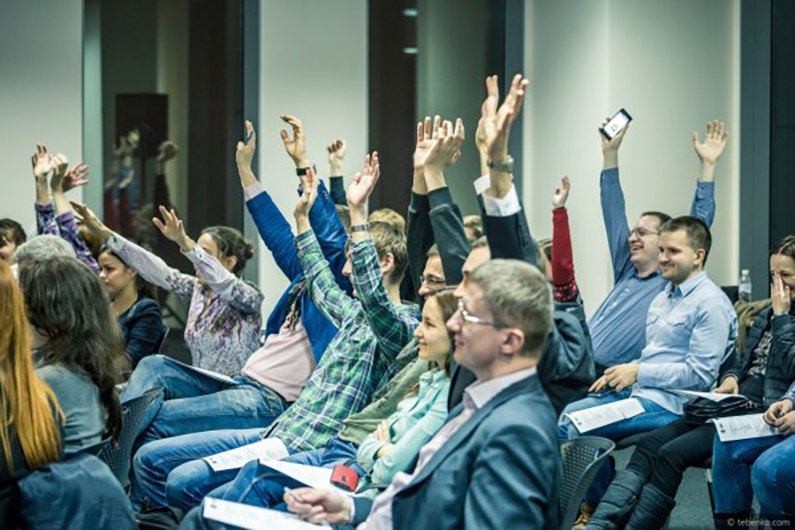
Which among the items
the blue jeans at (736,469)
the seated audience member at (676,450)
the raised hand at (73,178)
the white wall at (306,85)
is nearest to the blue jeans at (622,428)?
the seated audience member at (676,450)

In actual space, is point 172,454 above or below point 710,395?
below

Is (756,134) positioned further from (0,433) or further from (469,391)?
(0,433)

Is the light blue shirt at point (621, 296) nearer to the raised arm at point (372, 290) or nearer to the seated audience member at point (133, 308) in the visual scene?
the raised arm at point (372, 290)

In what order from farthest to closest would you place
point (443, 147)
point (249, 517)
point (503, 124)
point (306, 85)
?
point (306, 85) < point (443, 147) < point (503, 124) < point (249, 517)

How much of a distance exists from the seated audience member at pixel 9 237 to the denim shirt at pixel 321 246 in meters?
1.70

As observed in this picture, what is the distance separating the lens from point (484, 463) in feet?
7.52

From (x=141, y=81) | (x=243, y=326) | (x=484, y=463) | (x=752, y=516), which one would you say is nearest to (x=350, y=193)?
(x=243, y=326)

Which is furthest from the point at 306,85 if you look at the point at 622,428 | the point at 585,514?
the point at 585,514

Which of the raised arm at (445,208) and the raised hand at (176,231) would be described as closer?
the raised arm at (445,208)

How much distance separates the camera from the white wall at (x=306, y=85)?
6.47 m

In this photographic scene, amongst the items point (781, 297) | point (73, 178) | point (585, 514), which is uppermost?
point (73, 178)

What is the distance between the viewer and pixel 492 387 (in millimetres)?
2420

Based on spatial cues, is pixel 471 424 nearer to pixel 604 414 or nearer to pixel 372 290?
pixel 372 290

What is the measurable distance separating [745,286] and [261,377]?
9.68ft
